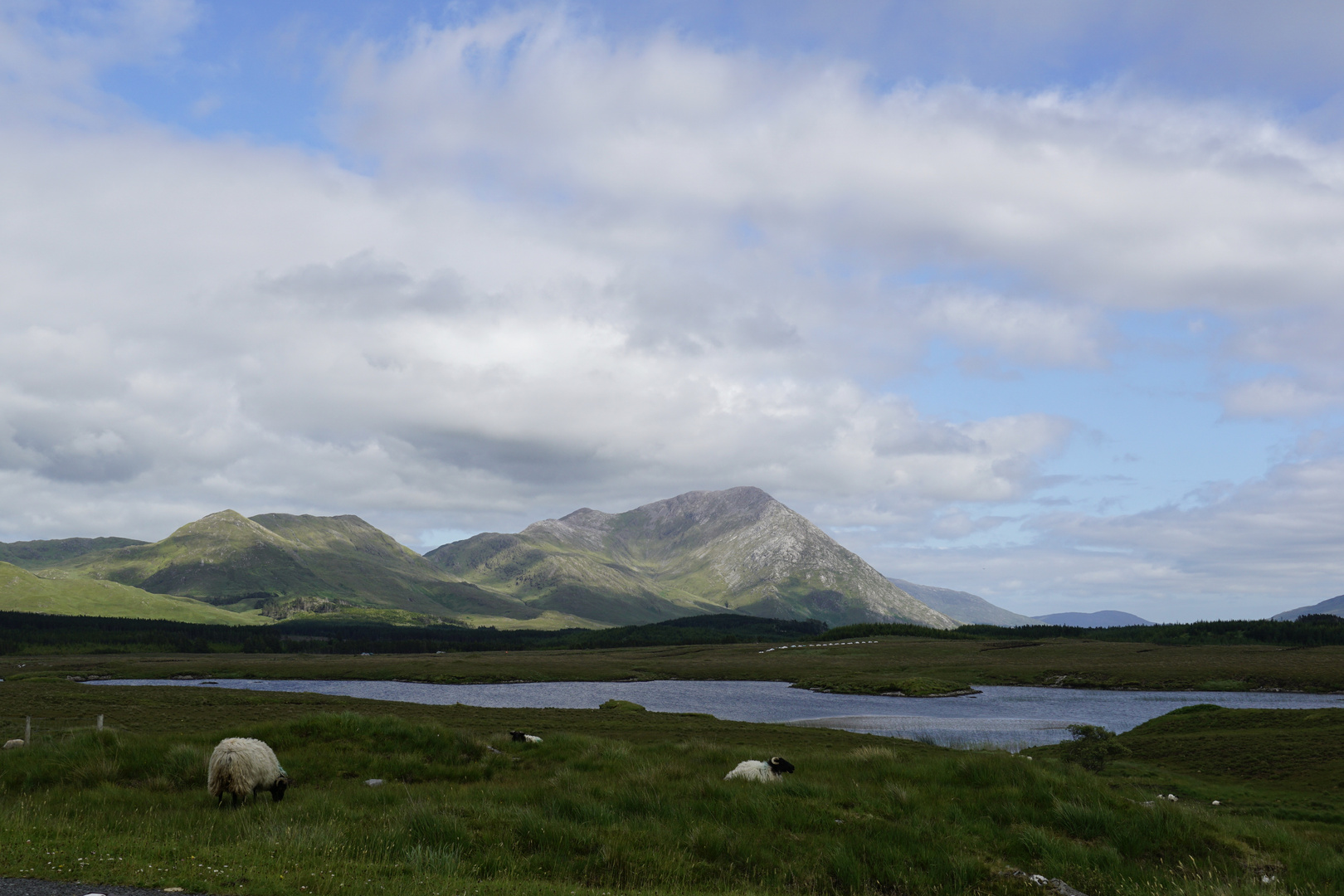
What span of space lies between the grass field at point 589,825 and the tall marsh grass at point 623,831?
2.5 inches

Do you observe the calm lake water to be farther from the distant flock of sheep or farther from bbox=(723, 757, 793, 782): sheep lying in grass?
the distant flock of sheep

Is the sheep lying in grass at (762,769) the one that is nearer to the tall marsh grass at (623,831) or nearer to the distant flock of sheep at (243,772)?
the tall marsh grass at (623,831)

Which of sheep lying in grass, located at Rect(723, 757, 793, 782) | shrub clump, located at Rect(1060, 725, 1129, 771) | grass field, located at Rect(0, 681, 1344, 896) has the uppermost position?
grass field, located at Rect(0, 681, 1344, 896)

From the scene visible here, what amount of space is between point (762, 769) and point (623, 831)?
9677 mm

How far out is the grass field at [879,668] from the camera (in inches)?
5143

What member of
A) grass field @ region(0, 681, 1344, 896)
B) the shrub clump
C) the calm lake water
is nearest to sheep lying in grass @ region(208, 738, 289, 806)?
grass field @ region(0, 681, 1344, 896)

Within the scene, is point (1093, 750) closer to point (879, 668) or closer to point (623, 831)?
point (623, 831)

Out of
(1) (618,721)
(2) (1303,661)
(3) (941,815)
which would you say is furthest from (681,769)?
(2) (1303,661)

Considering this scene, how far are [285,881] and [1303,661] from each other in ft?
595

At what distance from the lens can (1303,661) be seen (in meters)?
142

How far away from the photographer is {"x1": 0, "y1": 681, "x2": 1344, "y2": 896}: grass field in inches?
519

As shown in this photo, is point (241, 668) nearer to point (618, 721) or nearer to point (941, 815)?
point (618, 721)

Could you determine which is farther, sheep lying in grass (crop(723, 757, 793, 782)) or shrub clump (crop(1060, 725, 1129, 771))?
shrub clump (crop(1060, 725, 1129, 771))

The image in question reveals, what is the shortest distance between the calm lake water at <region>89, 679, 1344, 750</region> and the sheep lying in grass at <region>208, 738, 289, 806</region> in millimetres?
52759
